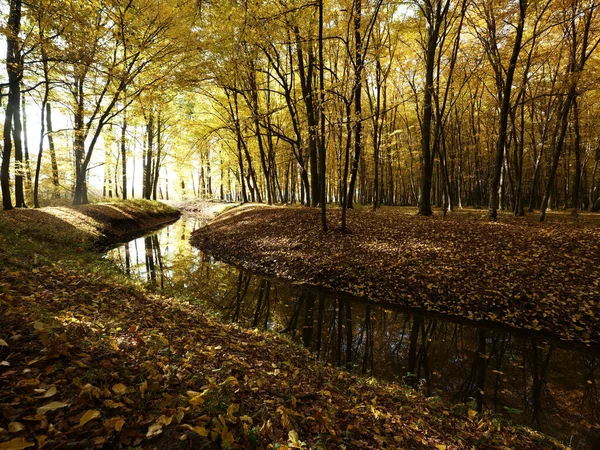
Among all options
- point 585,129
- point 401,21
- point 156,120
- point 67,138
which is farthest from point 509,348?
point 67,138

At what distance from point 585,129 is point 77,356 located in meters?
32.5

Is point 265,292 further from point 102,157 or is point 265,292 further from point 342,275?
point 102,157

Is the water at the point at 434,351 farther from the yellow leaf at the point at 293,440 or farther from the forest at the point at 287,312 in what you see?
the yellow leaf at the point at 293,440

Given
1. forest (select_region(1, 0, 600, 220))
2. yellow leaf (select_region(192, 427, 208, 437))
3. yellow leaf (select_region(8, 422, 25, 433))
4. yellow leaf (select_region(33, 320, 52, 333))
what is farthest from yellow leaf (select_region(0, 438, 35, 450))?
forest (select_region(1, 0, 600, 220))

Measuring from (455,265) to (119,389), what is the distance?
29.1 feet

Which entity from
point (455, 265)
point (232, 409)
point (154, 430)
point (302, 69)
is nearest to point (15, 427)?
point (154, 430)

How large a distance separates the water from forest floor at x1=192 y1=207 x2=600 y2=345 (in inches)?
24.6

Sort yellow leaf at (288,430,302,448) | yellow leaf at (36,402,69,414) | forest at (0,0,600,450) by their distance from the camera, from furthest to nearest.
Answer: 1. forest at (0,0,600,450)
2. yellow leaf at (288,430,302,448)
3. yellow leaf at (36,402,69,414)

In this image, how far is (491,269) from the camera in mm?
8266

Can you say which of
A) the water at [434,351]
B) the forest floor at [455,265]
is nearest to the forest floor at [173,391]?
the water at [434,351]

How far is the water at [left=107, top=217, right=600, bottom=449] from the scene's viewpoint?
4.44 meters

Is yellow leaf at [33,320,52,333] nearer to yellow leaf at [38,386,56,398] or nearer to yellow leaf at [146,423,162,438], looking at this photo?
yellow leaf at [38,386,56,398]

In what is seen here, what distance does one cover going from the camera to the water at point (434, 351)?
175 inches

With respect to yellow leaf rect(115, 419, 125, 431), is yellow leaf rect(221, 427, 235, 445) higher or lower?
lower
